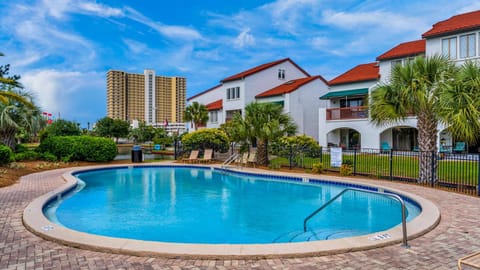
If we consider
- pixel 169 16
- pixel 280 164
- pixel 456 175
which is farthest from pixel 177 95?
pixel 456 175

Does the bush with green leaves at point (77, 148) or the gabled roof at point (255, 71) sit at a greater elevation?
the gabled roof at point (255, 71)

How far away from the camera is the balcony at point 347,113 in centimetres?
2761

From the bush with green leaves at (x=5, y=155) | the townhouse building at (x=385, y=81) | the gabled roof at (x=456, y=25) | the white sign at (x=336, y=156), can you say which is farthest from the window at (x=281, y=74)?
the bush with green leaves at (x=5, y=155)

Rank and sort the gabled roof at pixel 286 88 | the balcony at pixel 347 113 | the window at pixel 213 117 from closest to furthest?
the balcony at pixel 347 113 → the gabled roof at pixel 286 88 → the window at pixel 213 117

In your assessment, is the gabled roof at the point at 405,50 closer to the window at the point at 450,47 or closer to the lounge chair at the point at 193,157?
the window at the point at 450,47

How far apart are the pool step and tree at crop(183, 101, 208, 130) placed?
36.0 metres

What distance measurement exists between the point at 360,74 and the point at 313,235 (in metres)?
25.8

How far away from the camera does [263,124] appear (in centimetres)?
2020

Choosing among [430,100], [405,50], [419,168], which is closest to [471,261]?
[430,100]

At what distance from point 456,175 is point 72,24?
2389cm

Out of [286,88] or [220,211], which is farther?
[286,88]

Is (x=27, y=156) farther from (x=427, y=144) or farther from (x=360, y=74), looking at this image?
(x=360, y=74)

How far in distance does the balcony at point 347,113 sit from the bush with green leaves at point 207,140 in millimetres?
9710

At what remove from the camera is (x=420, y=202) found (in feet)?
32.1
